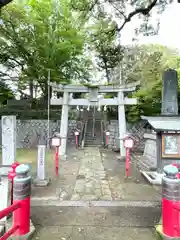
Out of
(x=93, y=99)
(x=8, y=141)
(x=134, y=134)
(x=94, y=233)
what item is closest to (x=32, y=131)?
(x=93, y=99)

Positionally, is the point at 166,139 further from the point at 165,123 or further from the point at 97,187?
the point at 97,187

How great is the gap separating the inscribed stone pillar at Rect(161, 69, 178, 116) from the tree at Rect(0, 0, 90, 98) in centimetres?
831

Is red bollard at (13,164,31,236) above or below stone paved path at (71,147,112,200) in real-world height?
above

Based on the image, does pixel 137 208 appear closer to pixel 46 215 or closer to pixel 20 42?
pixel 46 215

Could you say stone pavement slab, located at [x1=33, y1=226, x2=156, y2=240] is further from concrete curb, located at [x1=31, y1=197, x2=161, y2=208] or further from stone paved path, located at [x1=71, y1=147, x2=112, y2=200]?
stone paved path, located at [x1=71, y1=147, x2=112, y2=200]

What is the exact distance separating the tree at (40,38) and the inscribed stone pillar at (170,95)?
327 inches

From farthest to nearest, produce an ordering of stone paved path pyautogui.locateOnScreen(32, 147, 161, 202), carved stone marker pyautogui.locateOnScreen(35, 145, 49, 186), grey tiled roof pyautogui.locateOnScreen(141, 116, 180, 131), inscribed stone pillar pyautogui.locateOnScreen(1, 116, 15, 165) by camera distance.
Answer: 1. inscribed stone pillar pyautogui.locateOnScreen(1, 116, 15, 165)
2. grey tiled roof pyautogui.locateOnScreen(141, 116, 180, 131)
3. carved stone marker pyautogui.locateOnScreen(35, 145, 49, 186)
4. stone paved path pyautogui.locateOnScreen(32, 147, 161, 202)

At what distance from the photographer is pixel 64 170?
23.1 ft

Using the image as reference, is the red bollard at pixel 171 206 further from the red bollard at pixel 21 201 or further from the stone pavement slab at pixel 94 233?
the red bollard at pixel 21 201

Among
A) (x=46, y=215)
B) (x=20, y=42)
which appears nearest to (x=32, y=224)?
(x=46, y=215)

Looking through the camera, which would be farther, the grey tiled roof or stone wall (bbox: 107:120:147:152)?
stone wall (bbox: 107:120:147:152)

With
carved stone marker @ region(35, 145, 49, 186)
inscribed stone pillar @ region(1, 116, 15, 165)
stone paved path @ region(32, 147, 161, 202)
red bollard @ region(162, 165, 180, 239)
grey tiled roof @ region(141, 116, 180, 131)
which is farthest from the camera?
inscribed stone pillar @ region(1, 116, 15, 165)

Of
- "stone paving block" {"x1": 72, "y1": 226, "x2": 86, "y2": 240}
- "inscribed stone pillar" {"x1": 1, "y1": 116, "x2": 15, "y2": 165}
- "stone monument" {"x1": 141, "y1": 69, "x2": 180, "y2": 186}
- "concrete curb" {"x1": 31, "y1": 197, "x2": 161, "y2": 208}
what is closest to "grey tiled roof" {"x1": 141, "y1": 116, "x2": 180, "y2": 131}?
"stone monument" {"x1": 141, "y1": 69, "x2": 180, "y2": 186}

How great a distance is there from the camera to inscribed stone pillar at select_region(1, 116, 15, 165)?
5680mm
